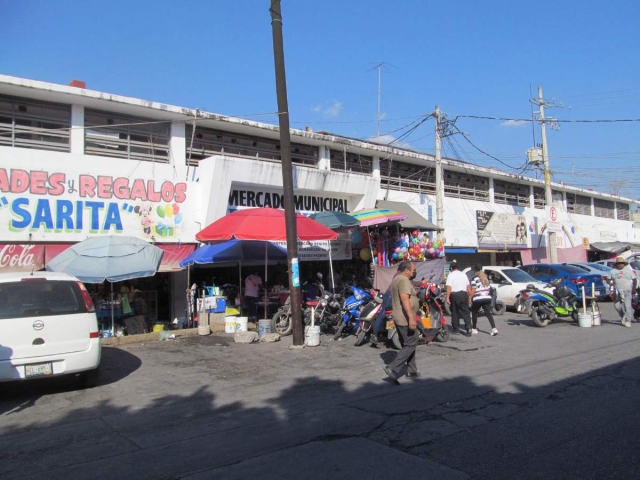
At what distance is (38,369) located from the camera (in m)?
7.09

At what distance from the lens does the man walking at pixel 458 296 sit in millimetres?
12445

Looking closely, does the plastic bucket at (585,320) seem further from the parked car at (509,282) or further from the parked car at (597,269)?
the parked car at (597,269)

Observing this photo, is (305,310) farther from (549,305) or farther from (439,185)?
(439,185)

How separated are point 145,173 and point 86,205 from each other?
1981 mm

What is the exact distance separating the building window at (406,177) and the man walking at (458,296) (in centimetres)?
1094

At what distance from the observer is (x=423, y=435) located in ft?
17.5

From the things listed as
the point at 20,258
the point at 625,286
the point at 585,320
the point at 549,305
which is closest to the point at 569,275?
the point at 625,286

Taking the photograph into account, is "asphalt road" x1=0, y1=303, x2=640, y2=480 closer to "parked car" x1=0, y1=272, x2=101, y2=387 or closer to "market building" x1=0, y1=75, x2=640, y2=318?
"parked car" x1=0, y1=272, x2=101, y2=387

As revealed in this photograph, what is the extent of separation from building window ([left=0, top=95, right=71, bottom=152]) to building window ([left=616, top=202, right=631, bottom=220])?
1739 inches

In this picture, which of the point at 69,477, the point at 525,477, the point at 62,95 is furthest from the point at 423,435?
the point at 62,95

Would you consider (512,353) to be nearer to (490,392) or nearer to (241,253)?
(490,392)

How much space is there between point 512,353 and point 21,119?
1364cm

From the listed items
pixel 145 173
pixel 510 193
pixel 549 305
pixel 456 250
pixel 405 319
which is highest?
pixel 510 193

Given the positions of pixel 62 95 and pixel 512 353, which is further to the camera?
pixel 62 95
